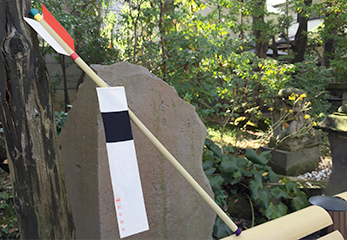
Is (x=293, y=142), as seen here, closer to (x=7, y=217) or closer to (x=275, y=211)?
(x=275, y=211)

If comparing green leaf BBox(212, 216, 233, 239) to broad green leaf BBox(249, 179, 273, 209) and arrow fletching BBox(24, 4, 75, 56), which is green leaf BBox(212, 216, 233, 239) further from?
arrow fletching BBox(24, 4, 75, 56)

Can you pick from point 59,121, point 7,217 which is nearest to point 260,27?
point 59,121

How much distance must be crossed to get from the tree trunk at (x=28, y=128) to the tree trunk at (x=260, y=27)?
265 inches

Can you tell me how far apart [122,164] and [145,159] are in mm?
949

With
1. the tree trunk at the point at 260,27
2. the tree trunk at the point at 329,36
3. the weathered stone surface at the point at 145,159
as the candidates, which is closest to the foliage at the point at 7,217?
the weathered stone surface at the point at 145,159

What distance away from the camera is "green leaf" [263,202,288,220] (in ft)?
8.96

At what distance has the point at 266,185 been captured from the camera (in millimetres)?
3205

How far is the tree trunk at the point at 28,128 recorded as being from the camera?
1094mm

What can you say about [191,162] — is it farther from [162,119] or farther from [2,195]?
[2,195]

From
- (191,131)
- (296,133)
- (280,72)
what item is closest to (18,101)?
(191,131)

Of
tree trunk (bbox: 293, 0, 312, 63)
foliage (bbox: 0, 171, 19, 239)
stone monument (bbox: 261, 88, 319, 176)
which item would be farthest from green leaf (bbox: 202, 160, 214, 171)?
tree trunk (bbox: 293, 0, 312, 63)

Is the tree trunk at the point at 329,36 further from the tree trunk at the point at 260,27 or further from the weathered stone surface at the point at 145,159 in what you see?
the weathered stone surface at the point at 145,159

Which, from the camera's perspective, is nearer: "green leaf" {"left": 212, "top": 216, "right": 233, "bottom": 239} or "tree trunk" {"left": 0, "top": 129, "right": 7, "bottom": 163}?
"tree trunk" {"left": 0, "top": 129, "right": 7, "bottom": 163}

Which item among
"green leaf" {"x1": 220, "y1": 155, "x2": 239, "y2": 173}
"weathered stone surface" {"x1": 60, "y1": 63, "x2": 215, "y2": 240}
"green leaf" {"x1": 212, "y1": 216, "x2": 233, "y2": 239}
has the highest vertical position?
"weathered stone surface" {"x1": 60, "y1": 63, "x2": 215, "y2": 240}
